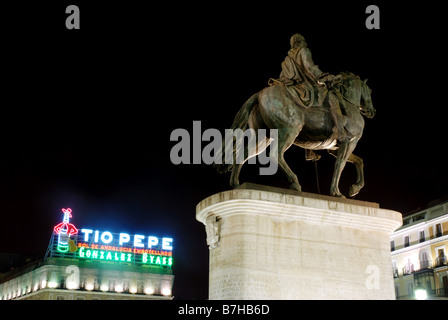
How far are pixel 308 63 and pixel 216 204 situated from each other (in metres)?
4.63

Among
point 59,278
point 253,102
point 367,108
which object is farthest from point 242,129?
point 59,278

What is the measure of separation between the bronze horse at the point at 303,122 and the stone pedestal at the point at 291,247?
35.4 inches

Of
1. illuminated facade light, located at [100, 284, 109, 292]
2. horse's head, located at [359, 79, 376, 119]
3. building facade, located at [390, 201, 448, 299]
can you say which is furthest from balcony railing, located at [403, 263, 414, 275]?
horse's head, located at [359, 79, 376, 119]

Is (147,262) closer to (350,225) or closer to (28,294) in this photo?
(28,294)

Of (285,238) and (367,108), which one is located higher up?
(367,108)

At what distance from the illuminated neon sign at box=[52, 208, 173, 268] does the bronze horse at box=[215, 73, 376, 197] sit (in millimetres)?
89023

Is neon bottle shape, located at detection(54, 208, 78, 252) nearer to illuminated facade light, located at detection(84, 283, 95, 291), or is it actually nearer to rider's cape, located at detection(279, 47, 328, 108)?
illuminated facade light, located at detection(84, 283, 95, 291)

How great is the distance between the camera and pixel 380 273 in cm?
1502

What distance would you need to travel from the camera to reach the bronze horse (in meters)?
15.3

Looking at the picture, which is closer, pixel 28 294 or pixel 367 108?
pixel 367 108

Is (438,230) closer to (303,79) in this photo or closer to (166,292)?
(166,292)

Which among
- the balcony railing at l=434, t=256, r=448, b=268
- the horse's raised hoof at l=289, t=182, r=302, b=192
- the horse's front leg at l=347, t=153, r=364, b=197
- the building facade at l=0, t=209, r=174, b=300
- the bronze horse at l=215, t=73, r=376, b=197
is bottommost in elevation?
the horse's raised hoof at l=289, t=182, r=302, b=192
